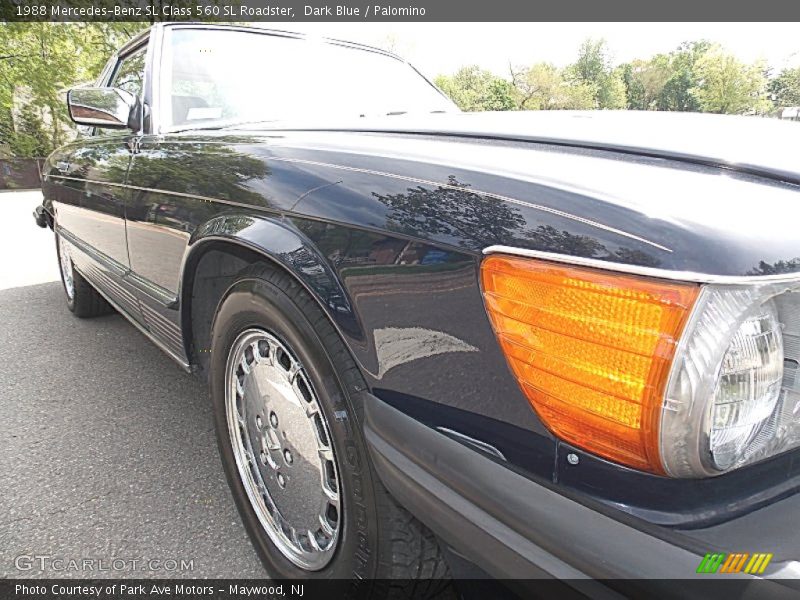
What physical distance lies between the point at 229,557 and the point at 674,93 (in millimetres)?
68685

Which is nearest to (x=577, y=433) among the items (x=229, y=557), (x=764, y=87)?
(x=229, y=557)

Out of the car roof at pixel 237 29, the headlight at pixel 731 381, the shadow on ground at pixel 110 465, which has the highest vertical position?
the car roof at pixel 237 29

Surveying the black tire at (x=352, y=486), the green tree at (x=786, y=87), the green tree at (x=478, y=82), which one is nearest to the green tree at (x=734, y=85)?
the green tree at (x=786, y=87)

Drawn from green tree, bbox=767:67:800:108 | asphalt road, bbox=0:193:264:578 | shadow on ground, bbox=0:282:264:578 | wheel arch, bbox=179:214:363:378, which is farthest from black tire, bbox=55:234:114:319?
green tree, bbox=767:67:800:108

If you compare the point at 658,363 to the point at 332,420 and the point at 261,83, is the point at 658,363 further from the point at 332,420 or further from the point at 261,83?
the point at 261,83

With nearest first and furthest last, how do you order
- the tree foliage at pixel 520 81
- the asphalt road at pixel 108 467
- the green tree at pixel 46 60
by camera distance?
1. the asphalt road at pixel 108 467
2. the green tree at pixel 46 60
3. the tree foliage at pixel 520 81

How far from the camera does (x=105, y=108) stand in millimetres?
2410

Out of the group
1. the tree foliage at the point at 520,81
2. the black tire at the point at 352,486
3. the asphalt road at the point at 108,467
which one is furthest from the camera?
the tree foliage at the point at 520,81

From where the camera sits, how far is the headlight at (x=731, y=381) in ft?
2.49

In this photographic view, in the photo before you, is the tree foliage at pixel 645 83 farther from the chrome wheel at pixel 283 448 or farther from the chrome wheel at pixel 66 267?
the chrome wheel at pixel 283 448

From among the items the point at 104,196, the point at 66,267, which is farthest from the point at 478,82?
the point at 104,196

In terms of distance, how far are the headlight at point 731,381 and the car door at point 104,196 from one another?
2.30 m

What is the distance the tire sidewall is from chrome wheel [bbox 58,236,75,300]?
3253mm

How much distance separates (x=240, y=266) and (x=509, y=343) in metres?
1.09
